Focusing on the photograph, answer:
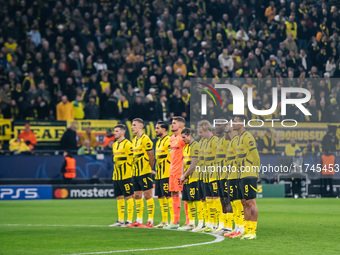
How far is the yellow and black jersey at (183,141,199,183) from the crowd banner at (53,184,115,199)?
11472 millimetres

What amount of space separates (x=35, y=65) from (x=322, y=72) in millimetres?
13024

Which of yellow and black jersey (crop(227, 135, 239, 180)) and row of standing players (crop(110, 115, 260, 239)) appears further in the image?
yellow and black jersey (crop(227, 135, 239, 180))

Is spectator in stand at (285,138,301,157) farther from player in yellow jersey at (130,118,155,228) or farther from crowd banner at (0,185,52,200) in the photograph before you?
player in yellow jersey at (130,118,155,228)

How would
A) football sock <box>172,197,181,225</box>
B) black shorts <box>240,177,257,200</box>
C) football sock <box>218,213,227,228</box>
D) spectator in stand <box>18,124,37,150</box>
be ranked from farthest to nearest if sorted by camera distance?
spectator in stand <box>18,124,37,150</box>, football sock <box>172,197,181,225</box>, football sock <box>218,213,227,228</box>, black shorts <box>240,177,257,200</box>

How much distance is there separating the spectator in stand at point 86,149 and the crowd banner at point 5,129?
267cm

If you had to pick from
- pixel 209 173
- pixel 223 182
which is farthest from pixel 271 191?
pixel 223 182

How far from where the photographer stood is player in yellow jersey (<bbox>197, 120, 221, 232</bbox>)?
13734 millimetres

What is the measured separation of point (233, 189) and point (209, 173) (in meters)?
1.41

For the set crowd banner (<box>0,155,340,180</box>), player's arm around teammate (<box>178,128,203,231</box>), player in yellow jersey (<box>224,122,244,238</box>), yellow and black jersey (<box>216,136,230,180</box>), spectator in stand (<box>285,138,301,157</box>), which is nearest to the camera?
player in yellow jersey (<box>224,122,244,238</box>)

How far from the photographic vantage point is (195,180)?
14.5 metres

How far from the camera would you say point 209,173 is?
45.4 feet

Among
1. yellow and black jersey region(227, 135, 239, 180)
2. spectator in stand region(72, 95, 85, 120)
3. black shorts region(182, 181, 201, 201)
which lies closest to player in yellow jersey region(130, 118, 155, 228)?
black shorts region(182, 181, 201, 201)

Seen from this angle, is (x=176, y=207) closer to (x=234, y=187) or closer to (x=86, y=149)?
(x=234, y=187)

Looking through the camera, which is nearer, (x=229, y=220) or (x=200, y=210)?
(x=229, y=220)
